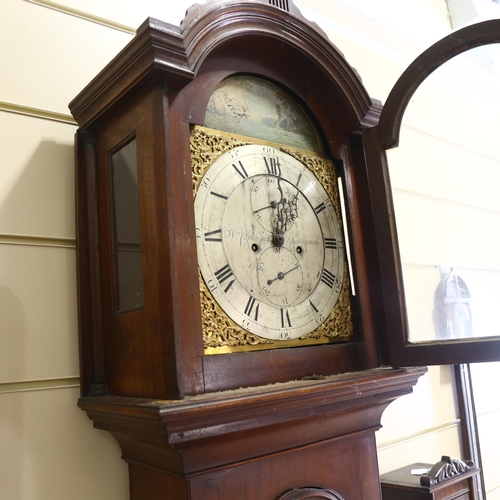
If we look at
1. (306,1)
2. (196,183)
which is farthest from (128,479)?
(306,1)

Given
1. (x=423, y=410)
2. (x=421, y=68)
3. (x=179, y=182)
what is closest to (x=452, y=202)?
(x=421, y=68)

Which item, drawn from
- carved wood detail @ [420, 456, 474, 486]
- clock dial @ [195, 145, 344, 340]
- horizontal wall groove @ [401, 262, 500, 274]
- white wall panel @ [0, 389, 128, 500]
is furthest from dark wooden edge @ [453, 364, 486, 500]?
white wall panel @ [0, 389, 128, 500]

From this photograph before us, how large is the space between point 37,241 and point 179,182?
0.31 m

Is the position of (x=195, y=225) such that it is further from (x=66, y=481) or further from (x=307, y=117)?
(x=66, y=481)

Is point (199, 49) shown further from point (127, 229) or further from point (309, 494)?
point (309, 494)

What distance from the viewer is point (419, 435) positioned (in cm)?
160

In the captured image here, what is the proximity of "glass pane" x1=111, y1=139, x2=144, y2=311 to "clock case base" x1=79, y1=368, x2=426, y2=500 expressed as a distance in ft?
0.55

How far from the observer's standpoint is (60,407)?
3.14 ft

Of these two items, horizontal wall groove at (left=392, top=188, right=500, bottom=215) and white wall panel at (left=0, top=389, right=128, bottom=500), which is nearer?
white wall panel at (left=0, top=389, right=128, bottom=500)

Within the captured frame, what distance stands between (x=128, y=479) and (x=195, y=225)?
1.59 feet

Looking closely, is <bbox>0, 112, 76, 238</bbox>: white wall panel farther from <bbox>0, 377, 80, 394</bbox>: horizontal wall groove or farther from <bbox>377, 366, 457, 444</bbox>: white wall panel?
<bbox>377, 366, 457, 444</bbox>: white wall panel

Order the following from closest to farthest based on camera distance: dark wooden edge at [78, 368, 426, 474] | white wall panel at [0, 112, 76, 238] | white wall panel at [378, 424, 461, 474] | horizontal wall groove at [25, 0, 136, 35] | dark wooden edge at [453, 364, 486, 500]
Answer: dark wooden edge at [78, 368, 426, 474]
white wall panel at [0, 112, 76, 238]
horizontal wall groove at [25, 0, 136, 35]
white wall panel at [378, 424, 461, 474]
dark wooden edge at [453, 364, 486, 500]

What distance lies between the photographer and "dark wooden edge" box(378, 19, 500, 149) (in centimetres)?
95

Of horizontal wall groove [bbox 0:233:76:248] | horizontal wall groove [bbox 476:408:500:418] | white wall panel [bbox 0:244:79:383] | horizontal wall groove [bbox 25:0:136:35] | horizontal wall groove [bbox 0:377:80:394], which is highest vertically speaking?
horizontal wall groove [bbox 25:0:136:35]
